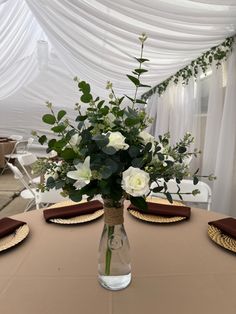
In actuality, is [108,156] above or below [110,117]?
below

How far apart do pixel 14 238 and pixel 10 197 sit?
3369 mm

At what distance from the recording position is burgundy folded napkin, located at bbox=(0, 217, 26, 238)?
1214 mm

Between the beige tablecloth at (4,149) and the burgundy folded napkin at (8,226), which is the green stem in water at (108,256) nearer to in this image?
the burgundy folded napkin at (8,226)

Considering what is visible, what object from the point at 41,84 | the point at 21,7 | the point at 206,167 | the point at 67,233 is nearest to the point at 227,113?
the point at 206,167

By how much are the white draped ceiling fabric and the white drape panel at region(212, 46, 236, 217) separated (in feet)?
0.39

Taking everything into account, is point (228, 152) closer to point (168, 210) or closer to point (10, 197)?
point (168, 210)

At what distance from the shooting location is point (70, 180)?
32.2 inches

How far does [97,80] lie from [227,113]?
2.12 metres

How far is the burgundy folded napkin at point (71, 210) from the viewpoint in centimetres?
139

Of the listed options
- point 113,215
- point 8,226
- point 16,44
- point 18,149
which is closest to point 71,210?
point 8,226

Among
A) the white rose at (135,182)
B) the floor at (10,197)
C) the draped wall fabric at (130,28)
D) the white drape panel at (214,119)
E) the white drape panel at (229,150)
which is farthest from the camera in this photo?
the floor at (10,197)

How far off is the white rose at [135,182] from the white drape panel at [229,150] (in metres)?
1.83

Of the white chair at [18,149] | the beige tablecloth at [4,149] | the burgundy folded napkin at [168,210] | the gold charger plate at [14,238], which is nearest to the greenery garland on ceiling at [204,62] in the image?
the burgundy folded napkin at [168,210]

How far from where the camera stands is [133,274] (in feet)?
3.12
